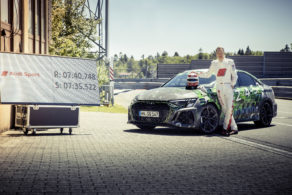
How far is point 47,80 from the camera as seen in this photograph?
38.7 ft

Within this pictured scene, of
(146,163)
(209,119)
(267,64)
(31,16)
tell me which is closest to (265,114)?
(209,119)

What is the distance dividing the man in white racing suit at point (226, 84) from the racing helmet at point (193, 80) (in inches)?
19.5

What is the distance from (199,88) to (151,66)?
44.0 meters

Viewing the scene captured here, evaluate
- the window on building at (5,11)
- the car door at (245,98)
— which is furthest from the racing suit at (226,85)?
the window on building at (5,11)

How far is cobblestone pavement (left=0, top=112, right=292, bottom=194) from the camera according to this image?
5.52m

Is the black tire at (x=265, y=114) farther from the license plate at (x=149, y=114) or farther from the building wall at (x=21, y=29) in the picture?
the building wall at (x=21, y=29)

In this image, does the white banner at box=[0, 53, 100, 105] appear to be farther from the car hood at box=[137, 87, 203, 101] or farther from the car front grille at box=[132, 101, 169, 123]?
the car hood at box=[137, 87, 203, 101]

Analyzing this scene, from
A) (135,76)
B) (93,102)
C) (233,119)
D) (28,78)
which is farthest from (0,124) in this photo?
(135,76)

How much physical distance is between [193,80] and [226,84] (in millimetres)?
839

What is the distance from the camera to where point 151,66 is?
55.1m

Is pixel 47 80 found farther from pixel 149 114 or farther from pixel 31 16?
pixel 31 16

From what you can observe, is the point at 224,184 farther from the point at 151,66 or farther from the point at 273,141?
the point at 151,66

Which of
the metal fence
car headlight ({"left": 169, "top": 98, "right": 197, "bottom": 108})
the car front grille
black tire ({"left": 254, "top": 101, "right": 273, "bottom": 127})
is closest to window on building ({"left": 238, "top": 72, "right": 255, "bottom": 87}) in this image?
black tire ({"left": 254, "top": 101, "right": 273, "bottom": 127})

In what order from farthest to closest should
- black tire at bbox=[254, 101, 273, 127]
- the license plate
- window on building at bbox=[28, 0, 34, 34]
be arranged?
1. window on building at bbox=[28, 0, 34, 34]
2. black tire at bbox=[254, 101, 273, 127]
3. the license plate
